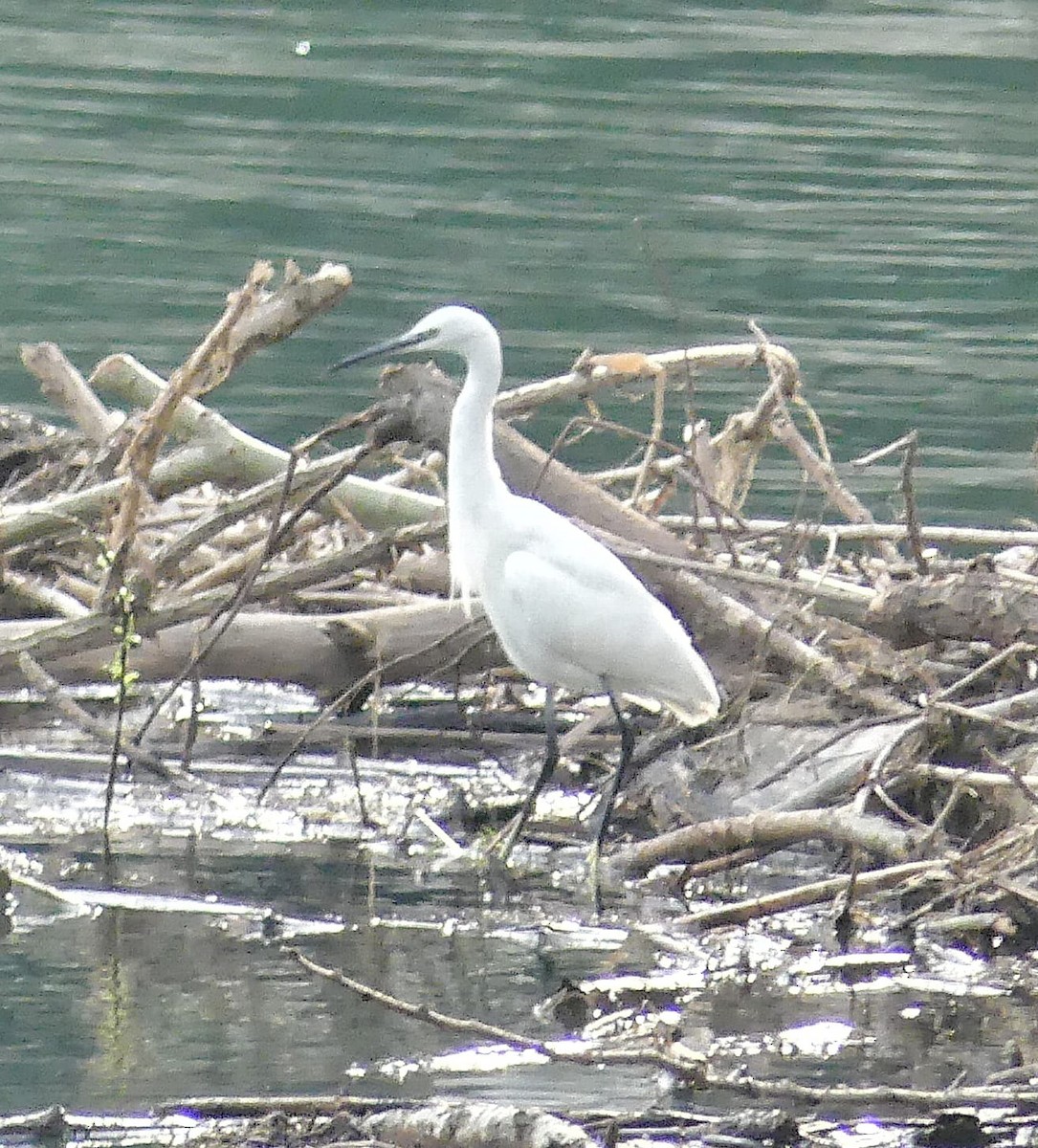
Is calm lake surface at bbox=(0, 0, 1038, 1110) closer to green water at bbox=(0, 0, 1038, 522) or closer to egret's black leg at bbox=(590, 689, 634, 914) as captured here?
green water at bbox=(0, 0, 1038, 522)

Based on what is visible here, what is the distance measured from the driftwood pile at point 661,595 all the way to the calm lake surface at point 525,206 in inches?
26.5

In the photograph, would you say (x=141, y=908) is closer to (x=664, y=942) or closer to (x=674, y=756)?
(x=664, y=942)

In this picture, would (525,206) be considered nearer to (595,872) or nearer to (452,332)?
(452,332)

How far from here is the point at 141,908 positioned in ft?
21.3

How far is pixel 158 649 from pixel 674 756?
5.29 feet

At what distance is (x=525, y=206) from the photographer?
19891mm

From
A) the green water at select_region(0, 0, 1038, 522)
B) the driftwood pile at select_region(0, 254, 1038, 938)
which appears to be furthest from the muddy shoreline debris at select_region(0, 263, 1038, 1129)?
the green water at select_region(0, 0, 1038, 522)

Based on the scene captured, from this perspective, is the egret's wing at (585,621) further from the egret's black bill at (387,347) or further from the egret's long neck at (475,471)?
the egret's black bill at (387,347)

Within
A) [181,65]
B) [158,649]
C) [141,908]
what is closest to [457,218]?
[181,65]

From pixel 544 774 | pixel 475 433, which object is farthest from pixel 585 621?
pixel 475 433

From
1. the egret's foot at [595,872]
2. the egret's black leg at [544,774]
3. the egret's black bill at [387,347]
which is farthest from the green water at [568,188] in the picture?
the egret's foot at [595,872]

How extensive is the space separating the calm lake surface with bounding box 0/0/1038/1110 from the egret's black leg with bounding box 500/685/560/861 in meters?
0.67

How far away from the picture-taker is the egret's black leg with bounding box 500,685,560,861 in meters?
7.08

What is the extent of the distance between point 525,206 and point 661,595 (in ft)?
40.7
